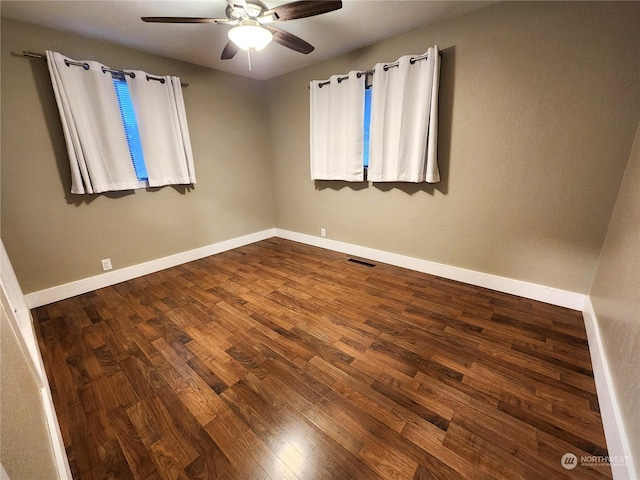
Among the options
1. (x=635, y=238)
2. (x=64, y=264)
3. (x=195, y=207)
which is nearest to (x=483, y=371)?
(x=635, y=238)

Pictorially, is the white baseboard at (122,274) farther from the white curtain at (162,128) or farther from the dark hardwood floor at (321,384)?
the white curtain at (162,128)

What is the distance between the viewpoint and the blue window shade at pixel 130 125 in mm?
2605

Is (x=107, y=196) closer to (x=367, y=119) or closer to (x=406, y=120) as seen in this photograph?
(x=367, y=119)

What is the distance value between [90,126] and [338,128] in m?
2.45

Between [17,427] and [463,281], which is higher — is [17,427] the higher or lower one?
the higher one

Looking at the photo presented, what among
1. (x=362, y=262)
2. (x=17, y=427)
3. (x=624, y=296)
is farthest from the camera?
(x=362, y=262)

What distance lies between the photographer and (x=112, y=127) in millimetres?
2516

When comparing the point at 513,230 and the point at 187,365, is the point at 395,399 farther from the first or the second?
the point at 513,230

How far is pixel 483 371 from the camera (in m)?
1.56

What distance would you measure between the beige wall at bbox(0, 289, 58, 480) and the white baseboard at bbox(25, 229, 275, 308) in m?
2.10

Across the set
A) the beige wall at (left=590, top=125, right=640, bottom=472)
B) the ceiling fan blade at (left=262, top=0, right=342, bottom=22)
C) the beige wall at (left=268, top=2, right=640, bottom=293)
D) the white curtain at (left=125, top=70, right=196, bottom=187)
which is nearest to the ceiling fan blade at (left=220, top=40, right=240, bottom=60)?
the ceiling fan blade at (left=262, top=0, right=342, bottom=22)

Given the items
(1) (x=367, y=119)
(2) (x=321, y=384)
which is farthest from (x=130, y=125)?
(2) (x=321, y=384)

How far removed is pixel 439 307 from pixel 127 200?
3289mm

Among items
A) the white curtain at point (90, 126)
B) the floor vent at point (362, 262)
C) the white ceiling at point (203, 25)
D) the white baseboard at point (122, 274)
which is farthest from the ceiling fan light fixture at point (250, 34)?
the white baseboard at point (122, 274)
